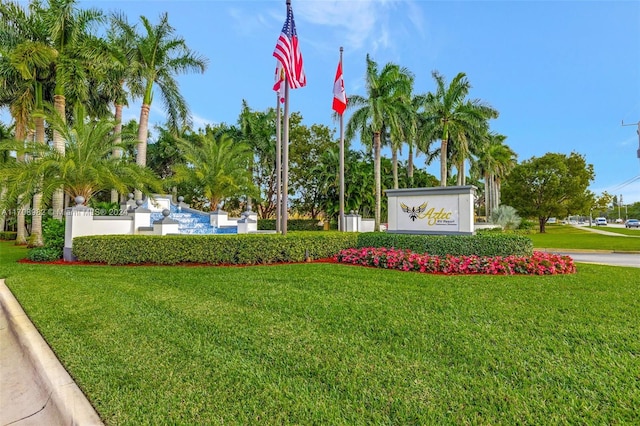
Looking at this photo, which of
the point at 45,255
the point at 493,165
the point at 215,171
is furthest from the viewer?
the point at 493,165

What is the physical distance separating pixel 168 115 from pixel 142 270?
42.8 ft

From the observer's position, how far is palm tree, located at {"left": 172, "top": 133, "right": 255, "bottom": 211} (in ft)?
60.8

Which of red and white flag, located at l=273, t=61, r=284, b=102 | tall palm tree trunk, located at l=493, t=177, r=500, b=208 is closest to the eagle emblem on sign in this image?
red and white flag, located at l=273, t=61, r=284, b=102

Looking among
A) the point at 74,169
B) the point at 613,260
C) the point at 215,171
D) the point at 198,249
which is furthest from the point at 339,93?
the point at 613,260

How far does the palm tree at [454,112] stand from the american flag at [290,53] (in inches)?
674

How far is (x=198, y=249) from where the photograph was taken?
848 cm

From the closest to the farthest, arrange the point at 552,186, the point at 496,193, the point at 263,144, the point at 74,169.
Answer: the point at 74,169 → the point at 263,144 → the point at 552,186 → the point at 496,193

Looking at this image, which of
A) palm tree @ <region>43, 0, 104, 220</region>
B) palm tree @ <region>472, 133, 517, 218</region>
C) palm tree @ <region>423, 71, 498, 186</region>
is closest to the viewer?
palm tree @ <region>43, 0, 104, 220</region>

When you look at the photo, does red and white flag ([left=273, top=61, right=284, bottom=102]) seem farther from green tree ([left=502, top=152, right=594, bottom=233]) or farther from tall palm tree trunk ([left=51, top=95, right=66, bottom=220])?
green tree ([left=502, top=152, right=594, bottom=233])

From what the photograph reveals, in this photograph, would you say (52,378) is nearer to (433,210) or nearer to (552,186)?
(433,210)

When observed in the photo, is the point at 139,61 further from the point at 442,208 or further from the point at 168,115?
the point at 442,208

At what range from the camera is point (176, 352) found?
3.27m

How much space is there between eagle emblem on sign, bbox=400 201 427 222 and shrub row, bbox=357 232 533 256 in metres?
1.25

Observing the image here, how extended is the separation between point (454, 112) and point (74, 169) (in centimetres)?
2271
